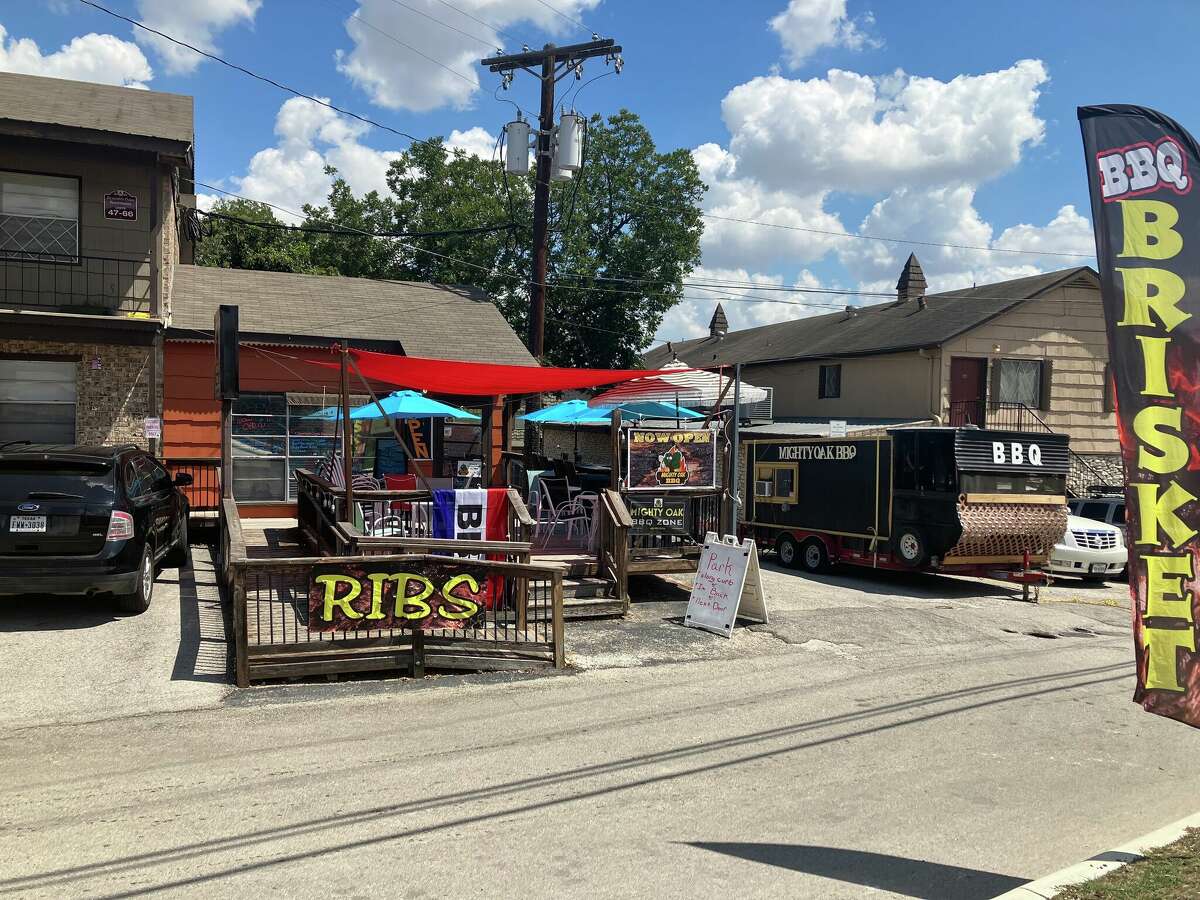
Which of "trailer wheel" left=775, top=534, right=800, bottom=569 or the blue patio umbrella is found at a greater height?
the blue patio umbrella

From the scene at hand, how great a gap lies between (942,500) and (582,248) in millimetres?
23000

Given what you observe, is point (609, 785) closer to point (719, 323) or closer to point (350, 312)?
point (350, 312)

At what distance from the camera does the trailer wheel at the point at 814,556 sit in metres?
16.5

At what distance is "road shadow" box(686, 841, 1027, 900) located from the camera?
4383 millimetres

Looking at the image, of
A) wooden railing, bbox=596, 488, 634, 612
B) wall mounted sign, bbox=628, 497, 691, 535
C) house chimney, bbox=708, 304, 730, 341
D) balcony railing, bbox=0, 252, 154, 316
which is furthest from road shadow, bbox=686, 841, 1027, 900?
house chimney, bbox=708, 304, 730, 341

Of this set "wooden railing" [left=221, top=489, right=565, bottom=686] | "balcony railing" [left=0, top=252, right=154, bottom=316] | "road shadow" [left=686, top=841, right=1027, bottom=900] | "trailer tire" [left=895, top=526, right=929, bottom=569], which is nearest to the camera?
"road shadow" [left=686, top=841, right=1027, bottom=900]

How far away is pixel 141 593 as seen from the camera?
9352mm

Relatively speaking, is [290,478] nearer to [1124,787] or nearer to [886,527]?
[886,527]

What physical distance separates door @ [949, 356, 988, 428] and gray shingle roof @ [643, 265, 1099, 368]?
1.13 metres

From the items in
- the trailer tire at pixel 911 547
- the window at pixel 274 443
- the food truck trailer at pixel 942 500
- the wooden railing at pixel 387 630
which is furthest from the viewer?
the window at pixel 274 443

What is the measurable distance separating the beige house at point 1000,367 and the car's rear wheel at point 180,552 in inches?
781

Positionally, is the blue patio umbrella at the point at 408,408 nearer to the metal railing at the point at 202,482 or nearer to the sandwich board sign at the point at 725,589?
the metal railing at the point at 202,482

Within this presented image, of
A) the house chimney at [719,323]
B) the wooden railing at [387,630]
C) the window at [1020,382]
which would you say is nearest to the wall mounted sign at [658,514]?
the wooden railing at [387,630]

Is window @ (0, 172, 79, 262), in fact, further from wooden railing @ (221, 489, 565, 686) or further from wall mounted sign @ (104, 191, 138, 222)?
wooden railing @ (221, 489, 565, 686)
